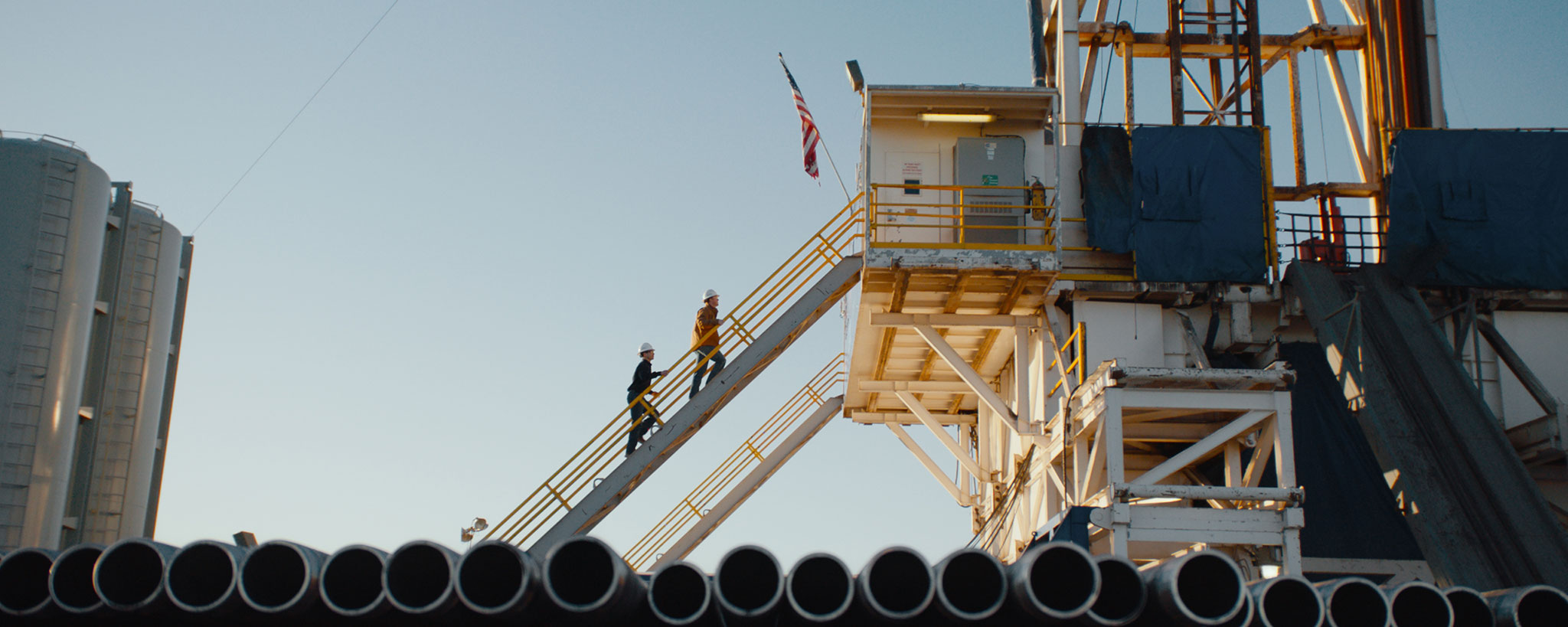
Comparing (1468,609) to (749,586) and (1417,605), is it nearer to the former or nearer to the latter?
(1417,605)

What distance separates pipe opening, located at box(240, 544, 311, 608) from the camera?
7.11 metres

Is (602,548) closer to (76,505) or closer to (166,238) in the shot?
(76,505)

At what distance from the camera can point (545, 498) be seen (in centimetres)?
1672

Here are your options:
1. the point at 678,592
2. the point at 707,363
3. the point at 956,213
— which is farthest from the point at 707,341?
the point at 678,592

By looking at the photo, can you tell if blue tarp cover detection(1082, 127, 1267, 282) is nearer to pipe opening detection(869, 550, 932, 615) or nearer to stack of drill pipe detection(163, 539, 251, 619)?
pipe opening detection(869, 550, 932, 615)

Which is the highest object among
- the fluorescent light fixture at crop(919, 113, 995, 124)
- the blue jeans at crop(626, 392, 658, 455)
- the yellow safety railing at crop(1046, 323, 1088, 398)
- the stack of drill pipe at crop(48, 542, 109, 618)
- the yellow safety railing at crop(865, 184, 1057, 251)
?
the fluorescent light fixture at crop(919, 113, 995, 124)

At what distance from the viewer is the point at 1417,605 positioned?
764 centimetres

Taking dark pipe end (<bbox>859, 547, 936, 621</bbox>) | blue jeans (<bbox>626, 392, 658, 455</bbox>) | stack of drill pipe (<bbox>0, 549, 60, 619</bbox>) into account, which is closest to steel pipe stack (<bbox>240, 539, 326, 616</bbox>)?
stack of drill pipe (<bbox>0, 549, 60, 619</bbox>)

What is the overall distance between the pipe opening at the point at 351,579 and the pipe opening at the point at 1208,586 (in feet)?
14.9

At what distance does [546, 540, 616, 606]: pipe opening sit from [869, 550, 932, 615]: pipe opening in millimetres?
1511

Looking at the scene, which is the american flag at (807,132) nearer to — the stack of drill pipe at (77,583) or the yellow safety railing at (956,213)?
the yellow safety railing at (956,213)

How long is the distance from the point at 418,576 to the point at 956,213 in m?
13.0

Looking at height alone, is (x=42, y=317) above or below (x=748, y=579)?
above

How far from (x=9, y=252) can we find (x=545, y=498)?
679 centimetres
